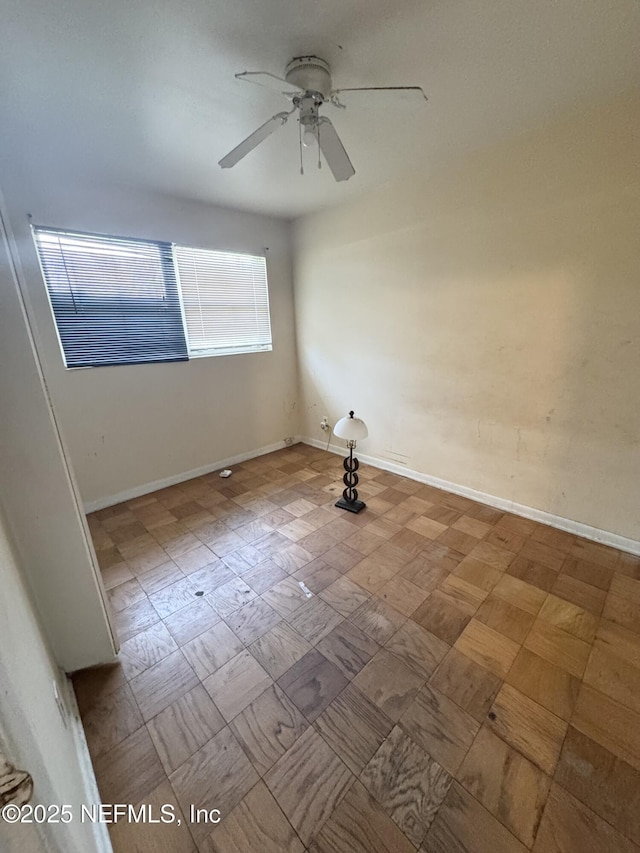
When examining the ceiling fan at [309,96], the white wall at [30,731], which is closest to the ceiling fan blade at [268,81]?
the ceiling fan at [309,96]

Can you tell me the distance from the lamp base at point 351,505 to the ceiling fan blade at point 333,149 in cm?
208

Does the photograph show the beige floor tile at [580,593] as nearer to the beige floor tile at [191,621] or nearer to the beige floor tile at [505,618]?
the beige floor tile at [505,618]

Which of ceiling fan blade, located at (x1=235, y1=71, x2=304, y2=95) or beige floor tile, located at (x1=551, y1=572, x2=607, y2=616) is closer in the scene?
ceiling fan blade, located at (x1=235, y1=71, x2=304, y2=95)

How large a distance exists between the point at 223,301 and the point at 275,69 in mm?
1926

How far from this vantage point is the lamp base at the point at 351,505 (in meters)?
2.55

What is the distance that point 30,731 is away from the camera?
558 millimetres

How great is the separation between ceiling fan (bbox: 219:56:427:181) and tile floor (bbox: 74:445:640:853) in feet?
7.08

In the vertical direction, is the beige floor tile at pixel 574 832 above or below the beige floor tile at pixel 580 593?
below

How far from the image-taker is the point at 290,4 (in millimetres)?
1134

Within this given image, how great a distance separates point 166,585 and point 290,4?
8.54 feet

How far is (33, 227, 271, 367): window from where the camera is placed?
2334 mm

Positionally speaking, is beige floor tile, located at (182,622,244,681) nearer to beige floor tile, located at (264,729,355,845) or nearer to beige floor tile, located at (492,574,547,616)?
beige floor tile, located at (264,729,355,845)

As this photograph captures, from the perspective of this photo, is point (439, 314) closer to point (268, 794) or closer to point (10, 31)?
point (10, 31)

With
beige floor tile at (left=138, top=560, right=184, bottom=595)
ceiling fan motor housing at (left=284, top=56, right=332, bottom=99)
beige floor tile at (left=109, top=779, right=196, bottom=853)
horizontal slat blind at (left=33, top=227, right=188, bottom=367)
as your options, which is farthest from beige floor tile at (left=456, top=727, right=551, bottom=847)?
horizontal slat blind at (left=33, top=227, right=188, bottom=367)
